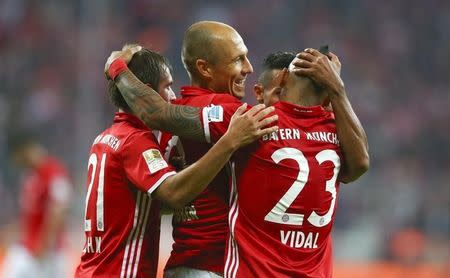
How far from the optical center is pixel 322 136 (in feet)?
14.9

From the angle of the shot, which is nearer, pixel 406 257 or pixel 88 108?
pixel 406 257

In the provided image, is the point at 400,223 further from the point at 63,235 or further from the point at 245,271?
the point at 245,271

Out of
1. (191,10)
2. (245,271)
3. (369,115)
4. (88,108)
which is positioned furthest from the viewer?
(191,10)

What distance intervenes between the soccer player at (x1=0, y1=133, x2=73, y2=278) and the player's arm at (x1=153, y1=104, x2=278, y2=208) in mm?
5565

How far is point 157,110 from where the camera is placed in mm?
4539

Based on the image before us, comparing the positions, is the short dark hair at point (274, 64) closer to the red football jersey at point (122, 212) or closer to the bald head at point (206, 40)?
the bald head at point (206, 40)

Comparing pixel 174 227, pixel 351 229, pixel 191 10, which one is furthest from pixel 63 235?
pixel 191 10

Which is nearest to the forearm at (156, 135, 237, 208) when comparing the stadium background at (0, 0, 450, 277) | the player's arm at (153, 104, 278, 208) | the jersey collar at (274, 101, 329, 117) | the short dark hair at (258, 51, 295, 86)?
the player's arm at (153, 104, 278, 208)

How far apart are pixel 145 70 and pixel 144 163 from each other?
0.56 m

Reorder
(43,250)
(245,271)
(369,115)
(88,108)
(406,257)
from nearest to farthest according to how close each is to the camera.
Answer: (245,271) < (43,250) < (406,257) < (88,108) < (369,115)

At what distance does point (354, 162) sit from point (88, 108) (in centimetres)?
892

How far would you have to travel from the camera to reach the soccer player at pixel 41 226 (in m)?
9.73

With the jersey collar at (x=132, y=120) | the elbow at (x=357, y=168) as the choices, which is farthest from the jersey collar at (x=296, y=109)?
the jersey collar at (x=132, y=120)

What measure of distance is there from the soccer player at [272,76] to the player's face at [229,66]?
11 centimetres
